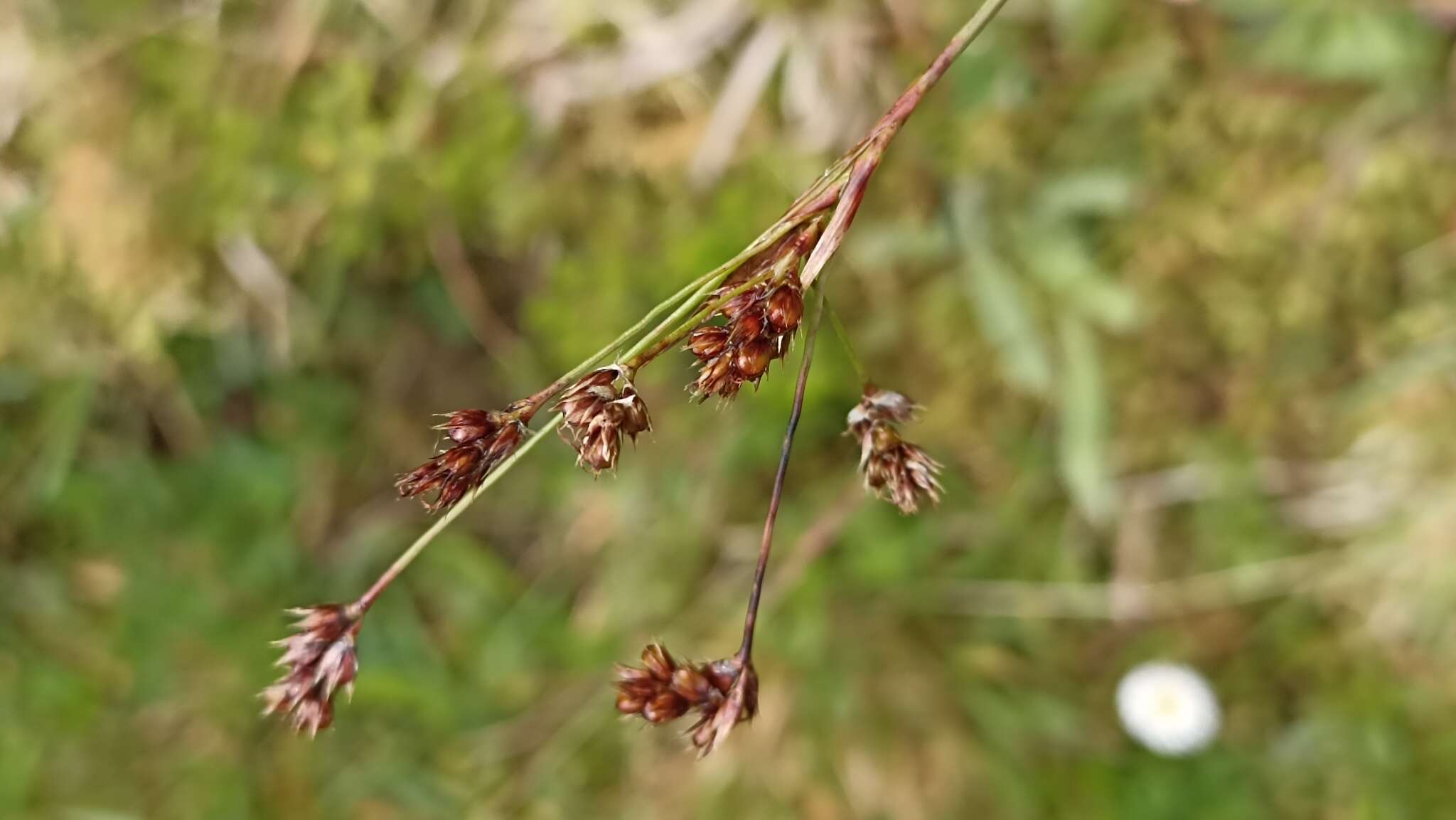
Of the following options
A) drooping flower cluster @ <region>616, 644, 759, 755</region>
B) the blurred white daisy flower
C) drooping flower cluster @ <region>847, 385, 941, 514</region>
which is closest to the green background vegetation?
the blurred white daisy flower

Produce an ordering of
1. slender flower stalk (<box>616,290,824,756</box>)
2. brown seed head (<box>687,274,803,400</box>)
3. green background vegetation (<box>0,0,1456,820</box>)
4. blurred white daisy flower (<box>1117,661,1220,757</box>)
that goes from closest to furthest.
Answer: brown seed head (<box>687,274,803,400</box>) → slender flower stalk (<box>616,290,824,756</box>) → green background vegetation (<box>0,0,1456,820</box>) → blurred white daisy flower (<box>1117,661,1220,757</box>)

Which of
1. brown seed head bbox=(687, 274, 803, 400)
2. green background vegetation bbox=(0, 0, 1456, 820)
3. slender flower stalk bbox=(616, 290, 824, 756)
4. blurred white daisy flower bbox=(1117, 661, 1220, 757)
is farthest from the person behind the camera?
blurred white daisy flower bbox=(1117, 661, 1220, 757)

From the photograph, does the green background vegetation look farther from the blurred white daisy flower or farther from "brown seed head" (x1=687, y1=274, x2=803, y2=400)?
"brown seed head" (x1=687, y1=274, x2=803, y2=400)

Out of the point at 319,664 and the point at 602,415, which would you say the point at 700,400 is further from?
the point at 319,664

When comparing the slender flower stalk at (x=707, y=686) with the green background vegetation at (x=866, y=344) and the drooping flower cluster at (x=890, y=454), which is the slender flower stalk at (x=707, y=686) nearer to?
the drooping flower cluster at (x=890, y=454)

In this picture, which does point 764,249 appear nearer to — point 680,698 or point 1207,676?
point 680,698

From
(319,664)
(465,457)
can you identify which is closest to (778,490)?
(465,457)

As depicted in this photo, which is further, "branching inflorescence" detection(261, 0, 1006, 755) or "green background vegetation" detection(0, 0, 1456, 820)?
"green background vegetation" detection(0, 0, 1456, 820)

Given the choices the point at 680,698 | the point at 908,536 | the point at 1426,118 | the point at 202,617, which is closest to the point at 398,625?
the point at 202,617

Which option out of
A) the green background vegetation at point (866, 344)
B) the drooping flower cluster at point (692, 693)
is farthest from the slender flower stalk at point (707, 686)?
the green background vegetation at point (866, 344)
